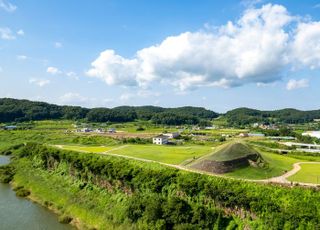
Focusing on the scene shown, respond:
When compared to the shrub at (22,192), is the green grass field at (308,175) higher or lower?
higher

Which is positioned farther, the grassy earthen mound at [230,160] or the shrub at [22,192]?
the shrub at [22,192]

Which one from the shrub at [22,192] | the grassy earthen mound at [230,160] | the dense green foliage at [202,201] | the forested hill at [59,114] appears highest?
the forested hill at [59,114]

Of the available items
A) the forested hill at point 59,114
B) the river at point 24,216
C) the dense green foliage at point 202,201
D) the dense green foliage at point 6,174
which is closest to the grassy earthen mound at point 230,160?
the dense green foliage at point 202,201

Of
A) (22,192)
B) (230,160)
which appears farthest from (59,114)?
(230,160)

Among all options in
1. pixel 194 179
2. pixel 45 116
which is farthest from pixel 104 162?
pixel 45 116

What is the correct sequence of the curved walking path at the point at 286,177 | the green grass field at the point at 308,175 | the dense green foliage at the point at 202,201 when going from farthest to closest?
1. the green grass field at the point at 308,175
2. the curved walking path at the point at 286,177
3. the dense green foliage at the point at 202,201

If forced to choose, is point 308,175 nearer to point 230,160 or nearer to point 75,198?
point 230,160

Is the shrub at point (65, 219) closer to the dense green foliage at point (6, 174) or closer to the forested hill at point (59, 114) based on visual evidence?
the dense green foliage at point (6, 174)

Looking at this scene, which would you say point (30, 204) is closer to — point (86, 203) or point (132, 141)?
point (86, 203)
